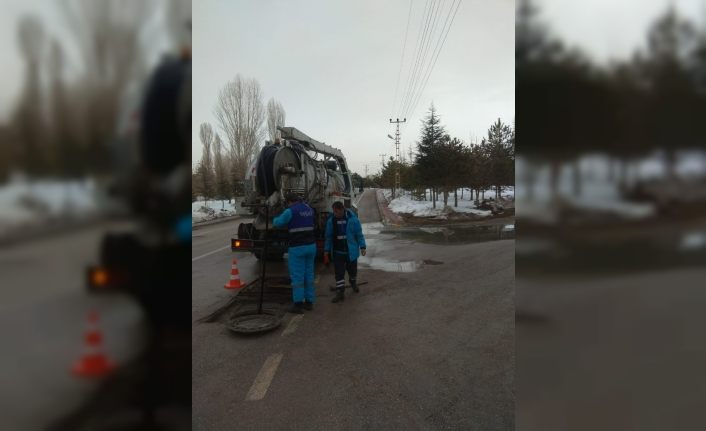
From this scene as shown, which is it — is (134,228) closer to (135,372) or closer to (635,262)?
(135,372)

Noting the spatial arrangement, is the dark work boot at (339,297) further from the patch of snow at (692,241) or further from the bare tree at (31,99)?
the bare tree at (31,99)

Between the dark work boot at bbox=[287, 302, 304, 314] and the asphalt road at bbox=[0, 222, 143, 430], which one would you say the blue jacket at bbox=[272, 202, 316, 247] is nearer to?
the dark work boot at bbox=[287, 302, 304, 314]

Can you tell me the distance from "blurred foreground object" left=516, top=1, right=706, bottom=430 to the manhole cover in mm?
4067

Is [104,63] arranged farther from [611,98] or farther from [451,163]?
[451,163]

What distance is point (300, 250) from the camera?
5598mm

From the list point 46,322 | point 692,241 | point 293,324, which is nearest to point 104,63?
point 46,322

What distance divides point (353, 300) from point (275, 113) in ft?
112

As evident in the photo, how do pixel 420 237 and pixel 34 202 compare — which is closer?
pixel 34 202

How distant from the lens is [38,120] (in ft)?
2.45

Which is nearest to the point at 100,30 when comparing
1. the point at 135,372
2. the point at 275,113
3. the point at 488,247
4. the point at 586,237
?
the point at 135,372

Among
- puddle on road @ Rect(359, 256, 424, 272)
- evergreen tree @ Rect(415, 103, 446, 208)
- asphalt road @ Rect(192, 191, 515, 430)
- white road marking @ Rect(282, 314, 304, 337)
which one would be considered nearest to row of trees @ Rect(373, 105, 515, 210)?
evergreen tree @ Rect(415, 103, 446, 208)

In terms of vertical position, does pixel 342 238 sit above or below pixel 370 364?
above

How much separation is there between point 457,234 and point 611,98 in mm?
14213

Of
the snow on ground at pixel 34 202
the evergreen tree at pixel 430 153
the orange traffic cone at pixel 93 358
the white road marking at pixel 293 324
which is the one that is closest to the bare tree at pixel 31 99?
the snow on ground at pixel 34 202
